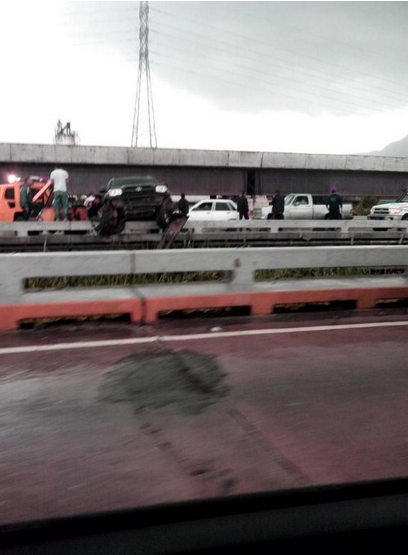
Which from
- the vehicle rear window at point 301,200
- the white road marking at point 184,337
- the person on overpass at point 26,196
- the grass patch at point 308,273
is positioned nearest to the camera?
the white road marking at point 184,337

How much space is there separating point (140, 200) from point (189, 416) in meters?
12.0

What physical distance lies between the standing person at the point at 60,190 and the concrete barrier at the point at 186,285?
9.40m

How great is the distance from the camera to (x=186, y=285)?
7836mm

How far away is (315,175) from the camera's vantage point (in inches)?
1564

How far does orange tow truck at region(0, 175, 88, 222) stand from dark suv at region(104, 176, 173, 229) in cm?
376

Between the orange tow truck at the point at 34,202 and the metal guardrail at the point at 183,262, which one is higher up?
the orange tow truck at the point at 34,202

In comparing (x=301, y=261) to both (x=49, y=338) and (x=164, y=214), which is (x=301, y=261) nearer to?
(x=49, y=338)

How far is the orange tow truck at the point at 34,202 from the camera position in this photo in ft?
61.2

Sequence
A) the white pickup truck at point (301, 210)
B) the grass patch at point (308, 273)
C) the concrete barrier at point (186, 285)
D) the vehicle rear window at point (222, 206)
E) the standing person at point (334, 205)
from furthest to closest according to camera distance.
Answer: the white pickup truck at point (301, 210)
the vehicle rear window at point (222, 206)
the standing person at point (334, 205)
the grass patch at point (308, 273)
the concrete barrier at point (186, 285)

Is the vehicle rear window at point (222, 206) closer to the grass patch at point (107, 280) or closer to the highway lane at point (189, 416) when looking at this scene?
the grass patch at point (107, 280)

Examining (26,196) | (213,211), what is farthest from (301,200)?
(26,196)

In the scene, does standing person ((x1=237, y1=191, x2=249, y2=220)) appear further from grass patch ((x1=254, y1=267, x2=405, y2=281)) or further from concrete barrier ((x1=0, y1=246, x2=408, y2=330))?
concrete barrier ((x1=0, y1=246, x2=408, y2=330))

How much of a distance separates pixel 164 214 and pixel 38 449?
41.4ft

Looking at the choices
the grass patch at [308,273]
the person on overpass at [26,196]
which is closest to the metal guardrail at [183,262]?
the grass patch at [308,273]
